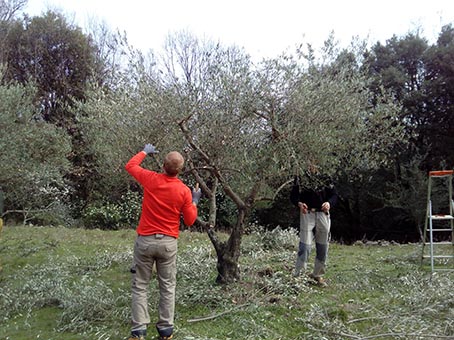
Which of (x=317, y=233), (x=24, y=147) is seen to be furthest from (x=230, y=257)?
(x=24, y=147)

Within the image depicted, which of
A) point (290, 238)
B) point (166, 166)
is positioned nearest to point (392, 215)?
point (290, 238)

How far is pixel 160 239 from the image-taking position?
4.73 m

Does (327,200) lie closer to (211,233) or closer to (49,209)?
(211,233)

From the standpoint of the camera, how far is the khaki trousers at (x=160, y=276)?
185 inches

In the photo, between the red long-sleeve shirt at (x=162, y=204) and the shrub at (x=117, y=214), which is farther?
the shrub at (x=117, y=214)

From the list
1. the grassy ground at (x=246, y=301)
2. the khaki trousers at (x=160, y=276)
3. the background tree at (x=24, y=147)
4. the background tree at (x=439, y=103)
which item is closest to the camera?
the khaki trousers at (x=160, y=276)

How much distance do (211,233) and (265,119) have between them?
5.89 feet

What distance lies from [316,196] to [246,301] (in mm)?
1884

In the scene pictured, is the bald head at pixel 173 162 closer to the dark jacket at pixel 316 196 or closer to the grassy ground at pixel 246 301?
the grassy ground at pixel 246 301

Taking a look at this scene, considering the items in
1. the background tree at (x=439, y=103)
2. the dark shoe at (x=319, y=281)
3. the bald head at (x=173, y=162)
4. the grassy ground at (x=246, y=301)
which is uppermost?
the background tree at (x=439, y=103)

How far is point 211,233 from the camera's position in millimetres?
6301

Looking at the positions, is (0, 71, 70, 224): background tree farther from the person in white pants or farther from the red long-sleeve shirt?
the person in white pants

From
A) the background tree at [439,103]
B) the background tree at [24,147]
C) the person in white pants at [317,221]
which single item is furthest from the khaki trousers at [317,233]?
the background tree at [439,103]

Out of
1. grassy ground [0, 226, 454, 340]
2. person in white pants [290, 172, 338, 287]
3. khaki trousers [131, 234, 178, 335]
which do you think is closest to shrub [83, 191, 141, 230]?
grassy ground [0, 226, 454, 340]
